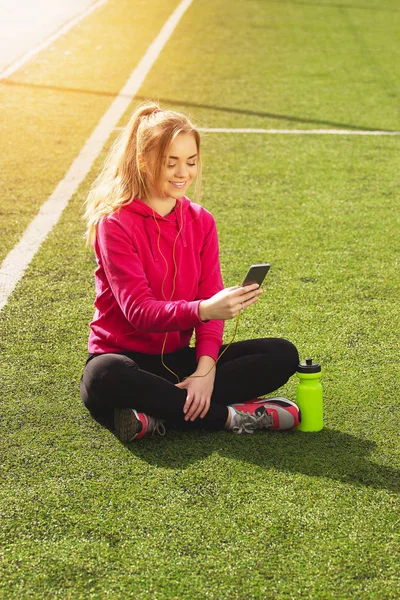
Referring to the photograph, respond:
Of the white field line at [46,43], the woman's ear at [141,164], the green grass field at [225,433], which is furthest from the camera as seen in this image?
the white field line at [46,43]

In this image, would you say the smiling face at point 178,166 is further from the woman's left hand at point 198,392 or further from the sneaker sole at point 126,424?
the sneaker sole at point 126,424

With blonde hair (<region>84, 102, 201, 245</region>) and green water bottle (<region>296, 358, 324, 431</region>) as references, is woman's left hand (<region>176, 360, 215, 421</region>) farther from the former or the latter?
blonde hair (<region>84, 102, 201, 245</region>)

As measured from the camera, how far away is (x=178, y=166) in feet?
11.8

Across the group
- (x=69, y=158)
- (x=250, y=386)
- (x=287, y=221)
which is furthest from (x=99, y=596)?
(x=69, y=158)

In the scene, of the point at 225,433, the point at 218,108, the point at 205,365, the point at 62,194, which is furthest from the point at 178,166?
the point at 218,108

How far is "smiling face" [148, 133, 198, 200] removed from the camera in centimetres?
Answer: 357

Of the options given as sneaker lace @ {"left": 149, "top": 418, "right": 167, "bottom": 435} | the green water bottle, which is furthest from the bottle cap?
sneaker lace @ {"left": 149, "top": 418, "right": 167, "bottom": 435}

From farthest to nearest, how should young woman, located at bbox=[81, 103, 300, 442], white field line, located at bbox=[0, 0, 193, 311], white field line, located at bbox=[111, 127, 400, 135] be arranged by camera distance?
white field line, located at bbox=[111, 127, 400, 135]
white field line, located at bbox=[0, 0, 193, 311]
young woman, located at bbox=[81, 103, 300, 442]

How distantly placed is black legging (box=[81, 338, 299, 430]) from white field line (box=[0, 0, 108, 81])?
7761mm

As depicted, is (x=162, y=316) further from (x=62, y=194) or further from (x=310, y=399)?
(x=62, y=194)

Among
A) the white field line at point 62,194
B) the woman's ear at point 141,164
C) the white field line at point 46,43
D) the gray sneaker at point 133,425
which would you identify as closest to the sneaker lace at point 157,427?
the gray sneaker at point 133,425

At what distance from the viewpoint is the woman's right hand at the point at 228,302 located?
3232 mm

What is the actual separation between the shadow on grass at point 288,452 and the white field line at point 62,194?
1.63m

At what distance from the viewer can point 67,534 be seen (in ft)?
9.43
